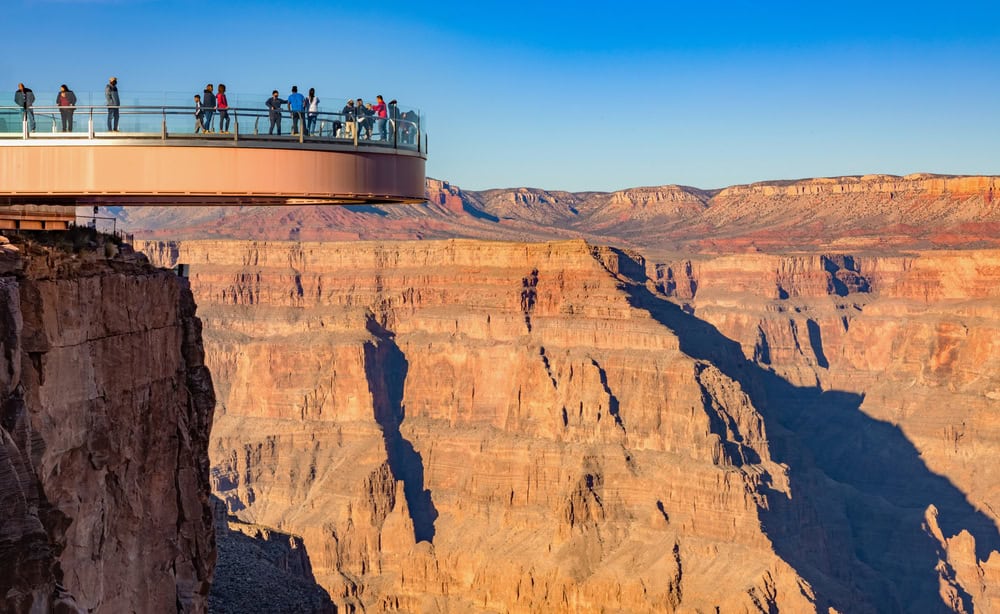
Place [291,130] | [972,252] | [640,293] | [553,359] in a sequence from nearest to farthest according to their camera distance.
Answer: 1. [291,130]
2. [553,359]
3. [640,293]
4. [972,252]

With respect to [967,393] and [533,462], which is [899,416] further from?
[533,462]

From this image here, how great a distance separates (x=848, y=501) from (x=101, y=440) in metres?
115

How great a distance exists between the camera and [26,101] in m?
28.8

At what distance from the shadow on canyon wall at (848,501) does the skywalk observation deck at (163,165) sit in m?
72.8

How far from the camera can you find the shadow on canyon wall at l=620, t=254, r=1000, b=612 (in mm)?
109438

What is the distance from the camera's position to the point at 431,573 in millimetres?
109125

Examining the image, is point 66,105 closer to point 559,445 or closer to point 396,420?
point 559,445

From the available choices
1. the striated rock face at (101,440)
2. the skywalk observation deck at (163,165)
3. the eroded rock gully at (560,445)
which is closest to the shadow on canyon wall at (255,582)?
the striated rock face at (101,440)

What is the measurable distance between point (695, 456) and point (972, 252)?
88.3 m

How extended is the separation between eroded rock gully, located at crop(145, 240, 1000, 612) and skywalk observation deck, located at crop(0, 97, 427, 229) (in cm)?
6877

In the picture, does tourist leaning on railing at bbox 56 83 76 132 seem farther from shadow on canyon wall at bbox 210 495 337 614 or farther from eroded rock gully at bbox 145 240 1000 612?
eroded rock gully at bbox 145 240 1000 612

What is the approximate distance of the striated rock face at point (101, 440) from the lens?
19.3 m

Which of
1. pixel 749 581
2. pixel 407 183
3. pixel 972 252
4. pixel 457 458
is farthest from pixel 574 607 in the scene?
pixel 972 252

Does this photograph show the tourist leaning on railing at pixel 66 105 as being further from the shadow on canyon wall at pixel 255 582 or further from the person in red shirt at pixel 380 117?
the shadow on canyon wall at pixel 255 582
